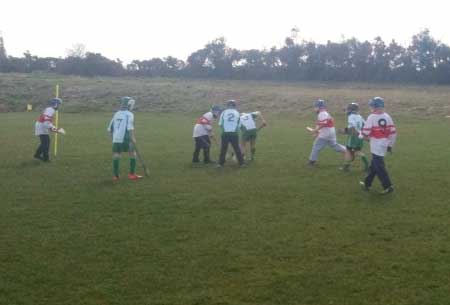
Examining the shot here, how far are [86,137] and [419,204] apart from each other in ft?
60.5

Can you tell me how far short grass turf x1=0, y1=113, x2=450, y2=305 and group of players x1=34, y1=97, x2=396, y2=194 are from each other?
50 centimetres

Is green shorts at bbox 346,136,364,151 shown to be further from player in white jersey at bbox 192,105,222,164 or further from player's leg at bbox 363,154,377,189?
player in white jersey at bbox 192,105,222,164

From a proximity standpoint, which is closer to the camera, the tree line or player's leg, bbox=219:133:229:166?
player's leg, bbox=219:133:229:166

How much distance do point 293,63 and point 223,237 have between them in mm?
65956

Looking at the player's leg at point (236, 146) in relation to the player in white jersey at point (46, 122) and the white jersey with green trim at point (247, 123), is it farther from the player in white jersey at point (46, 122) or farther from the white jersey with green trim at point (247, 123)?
the player in white jersey at point (46, 122)

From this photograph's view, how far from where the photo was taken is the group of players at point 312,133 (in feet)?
39.9

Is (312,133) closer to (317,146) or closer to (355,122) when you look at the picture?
(317,146)

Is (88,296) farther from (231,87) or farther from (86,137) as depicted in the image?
(231,87)

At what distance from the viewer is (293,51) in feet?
243

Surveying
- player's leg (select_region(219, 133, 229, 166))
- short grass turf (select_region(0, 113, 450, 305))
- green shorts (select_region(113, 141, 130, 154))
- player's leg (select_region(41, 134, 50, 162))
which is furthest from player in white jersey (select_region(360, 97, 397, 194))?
player's leg (select_region(41, 134, 50, 162))

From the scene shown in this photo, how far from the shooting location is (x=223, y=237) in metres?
9.20

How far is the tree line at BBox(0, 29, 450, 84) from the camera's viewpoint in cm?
6800

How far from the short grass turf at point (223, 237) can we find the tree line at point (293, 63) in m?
53.9

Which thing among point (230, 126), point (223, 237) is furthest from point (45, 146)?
point (223, 237)
